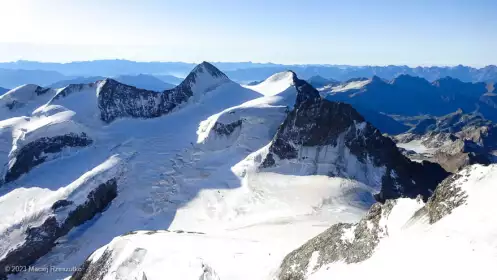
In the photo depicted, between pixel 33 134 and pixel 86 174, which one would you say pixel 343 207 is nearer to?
pixel 86 174

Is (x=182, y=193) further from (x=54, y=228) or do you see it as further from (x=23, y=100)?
(x=23, y=100)

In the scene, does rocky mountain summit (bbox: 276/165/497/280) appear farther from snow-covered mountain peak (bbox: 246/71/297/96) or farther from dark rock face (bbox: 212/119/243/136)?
snow-covered mountain peak (bbox: 246/71/297/96)

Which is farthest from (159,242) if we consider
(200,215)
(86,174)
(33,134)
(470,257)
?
(33,134)

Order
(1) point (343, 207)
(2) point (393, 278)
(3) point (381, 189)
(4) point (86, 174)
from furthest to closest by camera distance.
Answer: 1. (4) point (86, 174)
2. (3) point (381, 189)
3. (1) point (343, 207)
4. (2) point (393, 278)

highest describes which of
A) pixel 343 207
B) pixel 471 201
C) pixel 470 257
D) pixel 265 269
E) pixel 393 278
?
pixel 471 201

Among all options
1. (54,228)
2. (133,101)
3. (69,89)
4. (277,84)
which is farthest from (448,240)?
(69,89)

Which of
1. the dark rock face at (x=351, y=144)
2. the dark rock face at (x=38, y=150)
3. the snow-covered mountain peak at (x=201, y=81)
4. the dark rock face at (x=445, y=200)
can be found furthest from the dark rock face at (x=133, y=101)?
the dark rock face at (x=445, y=200)

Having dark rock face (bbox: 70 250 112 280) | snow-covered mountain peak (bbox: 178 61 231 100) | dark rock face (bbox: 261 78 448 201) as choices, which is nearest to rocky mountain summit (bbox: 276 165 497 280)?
dark rock face (bbox: 70 250 112 280)
